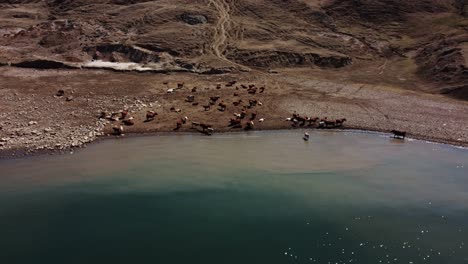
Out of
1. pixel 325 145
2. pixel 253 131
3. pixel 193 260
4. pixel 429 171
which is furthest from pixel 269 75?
pixel 193 260

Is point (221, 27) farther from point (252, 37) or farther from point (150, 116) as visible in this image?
point (150, 116)

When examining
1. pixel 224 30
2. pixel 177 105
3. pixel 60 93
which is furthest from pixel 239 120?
pixel 224 30

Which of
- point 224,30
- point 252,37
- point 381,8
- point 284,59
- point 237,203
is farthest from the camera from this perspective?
point 381,8

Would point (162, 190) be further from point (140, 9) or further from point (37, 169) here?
point (140, 9)

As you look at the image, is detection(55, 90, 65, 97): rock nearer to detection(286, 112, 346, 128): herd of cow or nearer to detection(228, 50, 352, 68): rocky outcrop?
detection(286, 112, 346, 128): herd of cow

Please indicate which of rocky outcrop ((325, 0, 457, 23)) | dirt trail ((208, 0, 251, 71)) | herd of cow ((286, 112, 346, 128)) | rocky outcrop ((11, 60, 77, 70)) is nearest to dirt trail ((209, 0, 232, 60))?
dirt trail ((208, 0, 251, 71))

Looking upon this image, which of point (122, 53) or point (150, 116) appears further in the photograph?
point (122, 53)

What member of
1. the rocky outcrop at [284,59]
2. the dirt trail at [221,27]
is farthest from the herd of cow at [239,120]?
the dirt trail at [221,27]

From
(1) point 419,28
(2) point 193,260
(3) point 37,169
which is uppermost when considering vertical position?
(1) point 419,28
